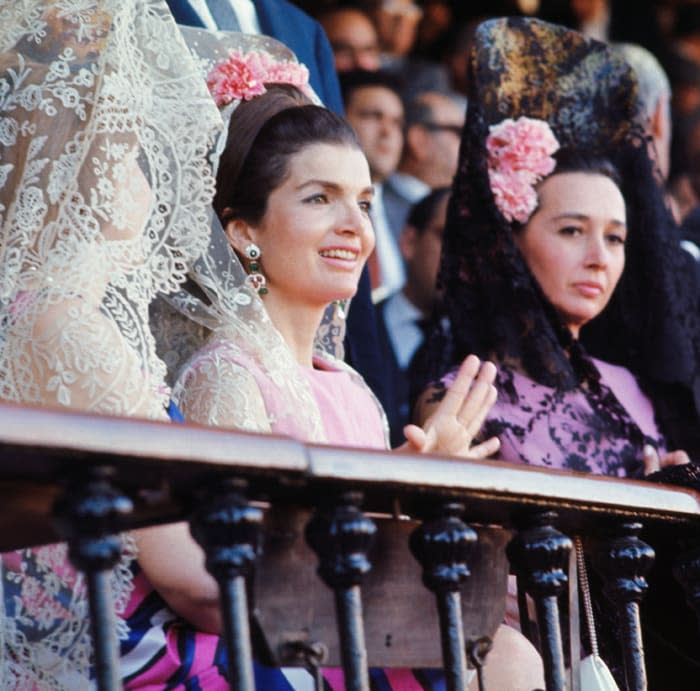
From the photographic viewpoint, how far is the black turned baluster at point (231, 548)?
66.6 inches

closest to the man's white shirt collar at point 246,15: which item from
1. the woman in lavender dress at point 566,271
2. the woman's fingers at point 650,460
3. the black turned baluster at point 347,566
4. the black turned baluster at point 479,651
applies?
the woman in lavender dress at point 566,271

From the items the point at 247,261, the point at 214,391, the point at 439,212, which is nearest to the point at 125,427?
the point at 214,391

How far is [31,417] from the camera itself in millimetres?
1503

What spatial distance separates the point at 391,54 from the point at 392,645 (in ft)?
15.4

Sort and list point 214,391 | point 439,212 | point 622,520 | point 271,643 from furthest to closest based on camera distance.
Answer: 1. point 439,212
2. point 214,391
3. point 622,520
4. point 271,643

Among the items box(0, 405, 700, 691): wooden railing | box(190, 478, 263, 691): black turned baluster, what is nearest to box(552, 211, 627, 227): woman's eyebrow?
box(0, 405, 700, 691): wooden railing

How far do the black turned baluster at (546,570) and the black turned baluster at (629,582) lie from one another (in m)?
0.18

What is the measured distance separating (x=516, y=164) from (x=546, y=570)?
2072 mm

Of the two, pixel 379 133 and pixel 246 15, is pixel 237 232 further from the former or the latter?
pixel 379 133

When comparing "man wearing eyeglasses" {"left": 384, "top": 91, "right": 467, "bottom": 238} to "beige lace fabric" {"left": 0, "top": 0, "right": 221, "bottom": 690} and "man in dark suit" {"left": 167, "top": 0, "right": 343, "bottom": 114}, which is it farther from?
"beige lace fabric" {"left": 0, "top": 0, "right": 221, "bottom": 690}

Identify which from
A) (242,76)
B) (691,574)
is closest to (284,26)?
(242,76)

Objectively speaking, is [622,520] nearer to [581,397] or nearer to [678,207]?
[581,397]

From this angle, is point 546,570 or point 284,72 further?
point 284,72

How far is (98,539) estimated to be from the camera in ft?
5.28
